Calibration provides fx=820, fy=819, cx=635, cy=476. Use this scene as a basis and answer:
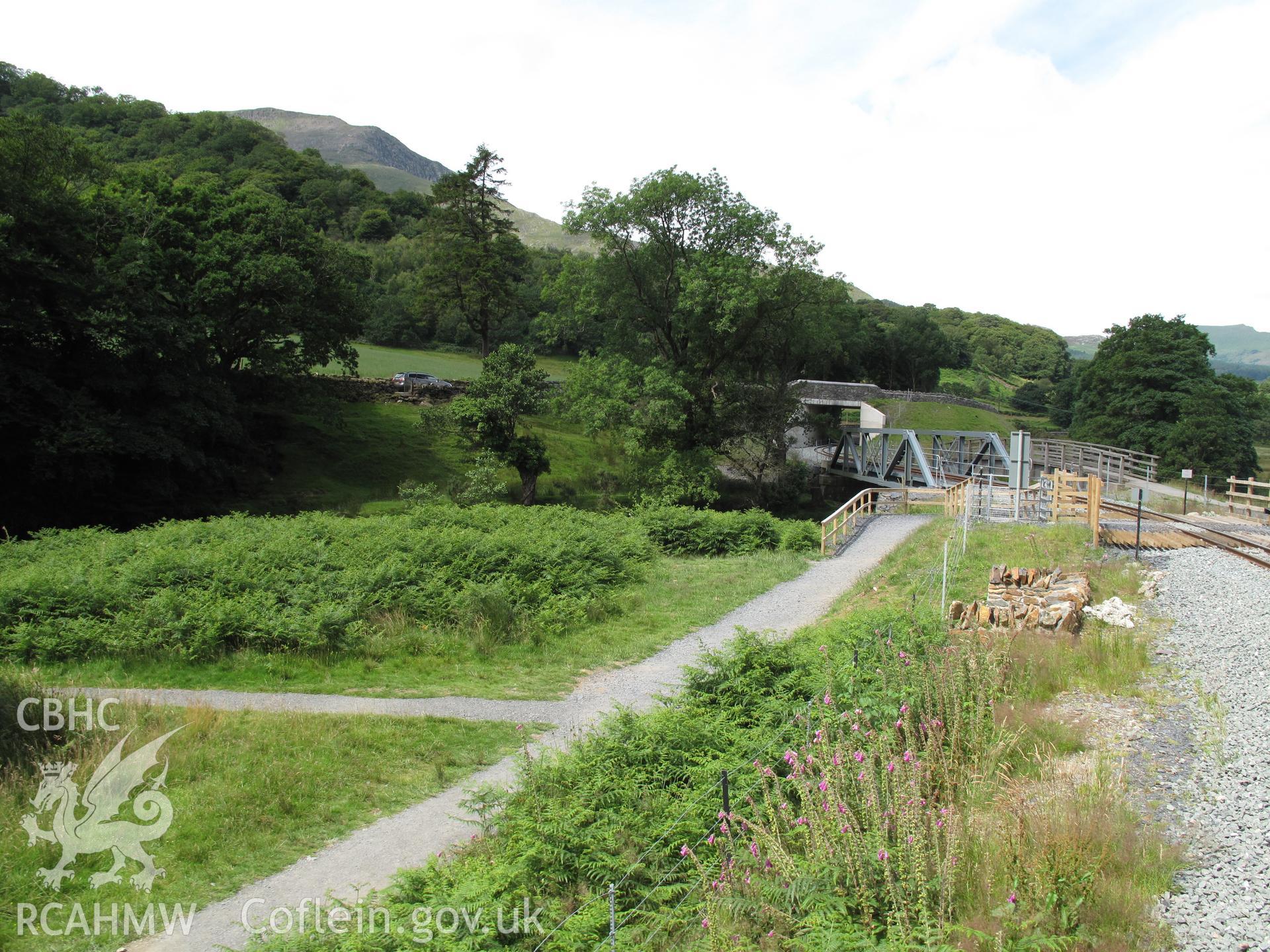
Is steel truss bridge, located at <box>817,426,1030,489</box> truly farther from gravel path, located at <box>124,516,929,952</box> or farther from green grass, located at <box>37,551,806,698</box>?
green grass, located at <box>37,551,806,698</box>

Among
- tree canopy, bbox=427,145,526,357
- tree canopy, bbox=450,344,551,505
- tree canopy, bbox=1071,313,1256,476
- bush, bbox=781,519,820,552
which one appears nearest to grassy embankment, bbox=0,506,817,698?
bush, bbox=781,519,820,552

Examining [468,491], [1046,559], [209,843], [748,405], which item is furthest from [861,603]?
[748,405]

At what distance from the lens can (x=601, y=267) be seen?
36781 mm

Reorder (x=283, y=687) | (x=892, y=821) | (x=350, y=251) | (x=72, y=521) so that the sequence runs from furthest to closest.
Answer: (x=350, y=251) → (x=72, y=521) → (x=283, y=687) → (x=892, y=821)

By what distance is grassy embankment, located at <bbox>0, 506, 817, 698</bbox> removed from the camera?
12492 millimetres

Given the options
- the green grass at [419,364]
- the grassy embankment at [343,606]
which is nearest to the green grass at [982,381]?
the green grass at [419,364]

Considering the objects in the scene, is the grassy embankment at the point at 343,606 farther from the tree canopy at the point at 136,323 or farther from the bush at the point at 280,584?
the tree canopy at the point at 136,323

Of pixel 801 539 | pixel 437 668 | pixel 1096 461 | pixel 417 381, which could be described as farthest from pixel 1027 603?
pixel 417 381

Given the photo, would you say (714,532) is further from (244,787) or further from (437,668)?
(244,787)

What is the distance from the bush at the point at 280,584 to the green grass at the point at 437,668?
16.5 inches

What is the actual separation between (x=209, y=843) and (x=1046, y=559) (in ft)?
58.5

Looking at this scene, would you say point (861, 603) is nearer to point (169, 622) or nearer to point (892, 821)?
point (892, 821)

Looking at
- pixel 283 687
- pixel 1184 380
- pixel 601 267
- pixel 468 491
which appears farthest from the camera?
pixel 1184 380

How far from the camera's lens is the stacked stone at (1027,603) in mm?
12531
